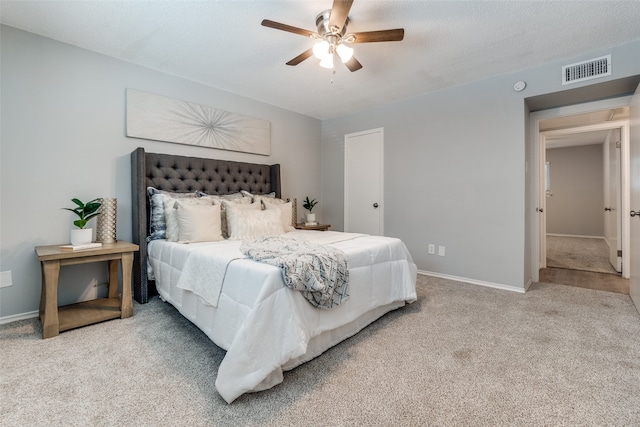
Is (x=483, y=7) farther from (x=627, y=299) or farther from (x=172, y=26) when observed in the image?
(x=627, y=299)

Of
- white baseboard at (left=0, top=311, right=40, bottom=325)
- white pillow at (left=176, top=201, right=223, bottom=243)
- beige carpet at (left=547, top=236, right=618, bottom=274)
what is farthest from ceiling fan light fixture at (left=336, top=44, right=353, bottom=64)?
beige carpet at (left=547, top=236, right=618, bottom=274)

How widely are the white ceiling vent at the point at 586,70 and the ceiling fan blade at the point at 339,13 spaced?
2.29 m

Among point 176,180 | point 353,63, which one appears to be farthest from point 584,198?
point 176,180

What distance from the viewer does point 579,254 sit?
4.97 m

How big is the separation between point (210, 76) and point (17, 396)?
2.88 meters

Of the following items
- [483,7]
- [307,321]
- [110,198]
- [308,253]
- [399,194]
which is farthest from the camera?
A: [399,194]

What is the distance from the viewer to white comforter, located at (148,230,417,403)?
133cm

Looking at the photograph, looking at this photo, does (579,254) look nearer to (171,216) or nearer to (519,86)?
(519,86)

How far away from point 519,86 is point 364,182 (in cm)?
208

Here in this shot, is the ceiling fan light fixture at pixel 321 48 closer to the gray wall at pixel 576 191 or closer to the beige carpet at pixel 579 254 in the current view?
the beige carpet at pixel 579 254

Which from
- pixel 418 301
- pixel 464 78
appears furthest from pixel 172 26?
pixel 418 301

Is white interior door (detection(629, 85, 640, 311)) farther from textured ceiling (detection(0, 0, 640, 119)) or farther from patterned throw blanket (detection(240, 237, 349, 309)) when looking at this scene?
patterned throw blanket (detection(240, 237, 349, 309))

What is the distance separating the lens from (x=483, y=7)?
1945 millimetres

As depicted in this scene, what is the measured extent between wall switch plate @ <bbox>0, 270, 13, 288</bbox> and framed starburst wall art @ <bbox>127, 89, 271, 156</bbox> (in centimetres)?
144
